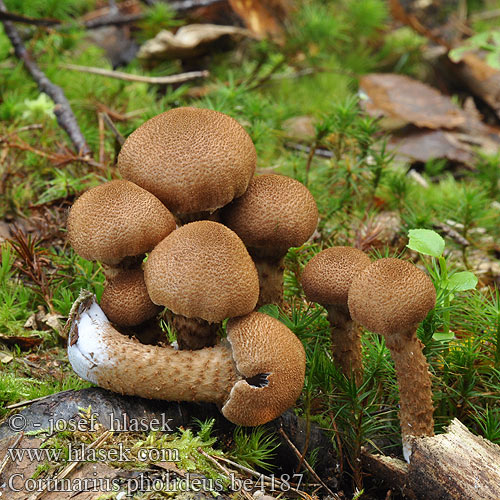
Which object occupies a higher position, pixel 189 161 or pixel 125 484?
pixel 189 161

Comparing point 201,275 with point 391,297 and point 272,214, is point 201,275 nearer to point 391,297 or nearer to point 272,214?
point 272,214

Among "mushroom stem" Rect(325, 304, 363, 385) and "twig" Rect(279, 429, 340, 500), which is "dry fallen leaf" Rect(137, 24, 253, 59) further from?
"twig" Rect(279, 429, 340, 500)

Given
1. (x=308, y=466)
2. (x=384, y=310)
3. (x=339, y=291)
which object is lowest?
(x=308, y=466)

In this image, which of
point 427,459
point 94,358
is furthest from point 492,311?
point 94,358

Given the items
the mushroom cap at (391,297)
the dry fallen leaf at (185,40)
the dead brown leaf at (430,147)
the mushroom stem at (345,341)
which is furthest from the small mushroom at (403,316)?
the dry fallen leaf at (185,40)

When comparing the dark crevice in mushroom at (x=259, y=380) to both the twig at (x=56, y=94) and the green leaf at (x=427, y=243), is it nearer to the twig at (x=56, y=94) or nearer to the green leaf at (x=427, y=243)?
the green leaf at (x=427, y=243)

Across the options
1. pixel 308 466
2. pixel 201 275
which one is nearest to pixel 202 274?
pixel 201 275

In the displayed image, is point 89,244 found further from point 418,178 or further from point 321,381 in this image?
point 418,178
